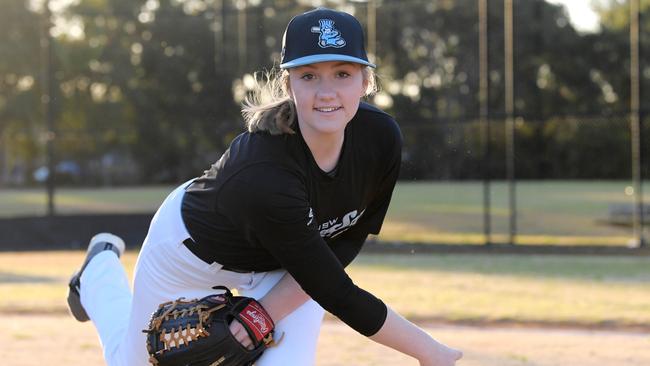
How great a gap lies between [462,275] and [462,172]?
23622 mm

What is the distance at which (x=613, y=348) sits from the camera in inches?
211

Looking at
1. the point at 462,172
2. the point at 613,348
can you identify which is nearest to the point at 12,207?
the point at 462,172

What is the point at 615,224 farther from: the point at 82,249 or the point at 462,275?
the point at 82,249

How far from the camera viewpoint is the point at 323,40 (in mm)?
2637

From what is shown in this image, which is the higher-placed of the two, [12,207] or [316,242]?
[316,242]

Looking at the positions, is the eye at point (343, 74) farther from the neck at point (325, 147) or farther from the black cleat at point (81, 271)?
the black cleat at point (81, 271)

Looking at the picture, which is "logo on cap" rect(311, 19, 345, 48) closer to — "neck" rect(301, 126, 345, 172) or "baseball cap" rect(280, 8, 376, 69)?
"baseball cap" rect(280, 8, 376, 69)

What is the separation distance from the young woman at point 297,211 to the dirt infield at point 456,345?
1859 millimetres

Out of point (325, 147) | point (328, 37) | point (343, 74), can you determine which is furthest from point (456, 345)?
point (328, 37)

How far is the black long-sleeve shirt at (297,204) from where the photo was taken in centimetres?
268

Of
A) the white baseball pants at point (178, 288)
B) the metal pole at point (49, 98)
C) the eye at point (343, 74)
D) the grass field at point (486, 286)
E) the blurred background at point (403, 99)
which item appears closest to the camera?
the eye at point (343, 74)

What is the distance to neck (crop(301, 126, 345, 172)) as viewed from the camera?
278cm

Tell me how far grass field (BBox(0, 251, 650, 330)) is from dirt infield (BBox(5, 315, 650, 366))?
441 millimetres

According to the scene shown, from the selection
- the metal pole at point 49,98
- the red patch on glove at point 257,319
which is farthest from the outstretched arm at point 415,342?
the metal pole at point 49,98
